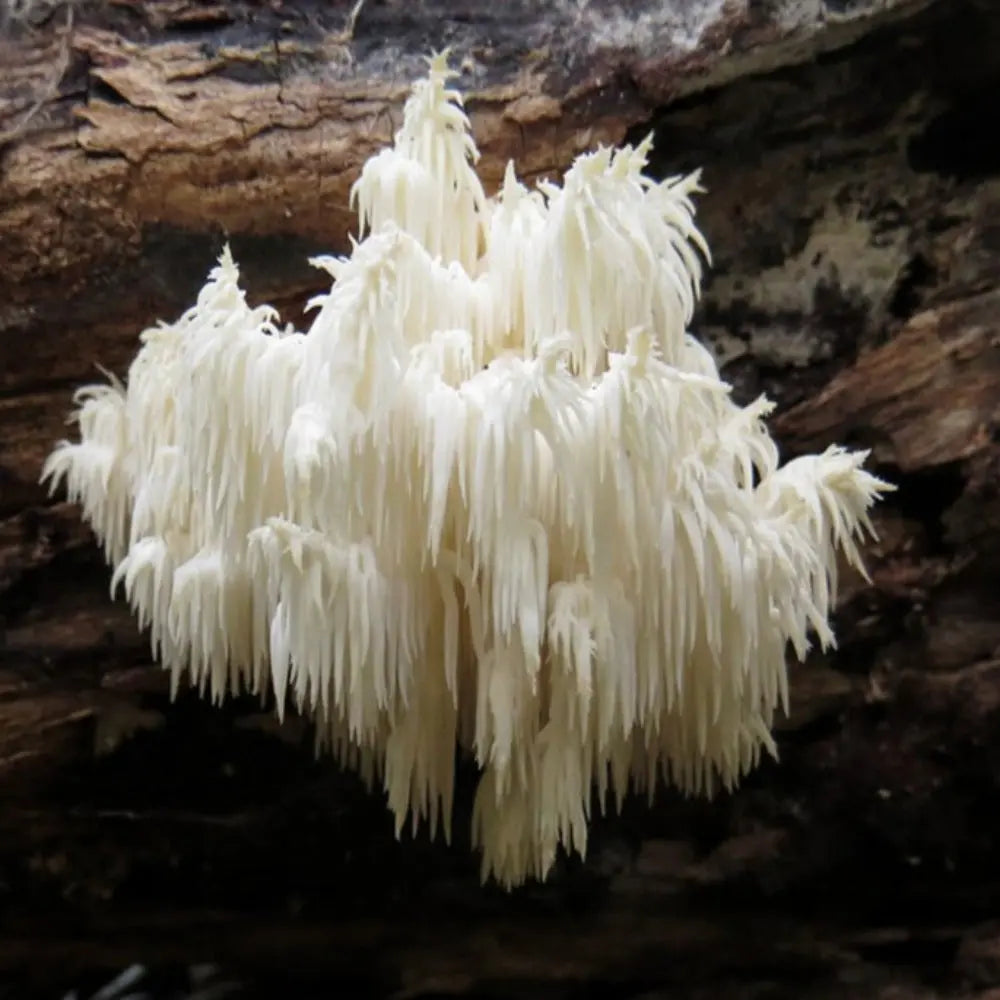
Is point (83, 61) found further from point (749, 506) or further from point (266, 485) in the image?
point (749, 506)

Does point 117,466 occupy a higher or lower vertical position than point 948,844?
higher

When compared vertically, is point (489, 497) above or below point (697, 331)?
below

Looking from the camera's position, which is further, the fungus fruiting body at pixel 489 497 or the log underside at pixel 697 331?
the log underside at pixel 697 331

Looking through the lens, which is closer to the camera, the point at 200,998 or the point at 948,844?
the point at 948,844

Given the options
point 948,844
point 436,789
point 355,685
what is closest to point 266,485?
point 355,685

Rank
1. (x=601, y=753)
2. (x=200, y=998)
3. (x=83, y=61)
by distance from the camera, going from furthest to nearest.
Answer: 1. (x=200, y=998)
2. (x=83, y=61)
3. (x=601, y=753)

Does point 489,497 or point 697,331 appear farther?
point 697,331
